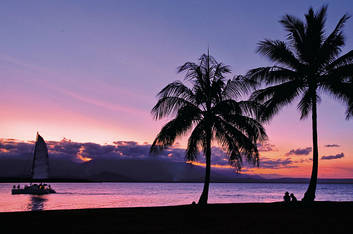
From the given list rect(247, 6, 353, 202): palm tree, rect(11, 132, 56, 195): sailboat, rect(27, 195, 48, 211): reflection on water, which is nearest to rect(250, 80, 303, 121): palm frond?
rect(247, 6, 353, 202): palm tree

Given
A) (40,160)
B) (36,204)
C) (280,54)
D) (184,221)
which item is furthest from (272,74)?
(40,160)

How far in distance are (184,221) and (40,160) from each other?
72108 millimetres

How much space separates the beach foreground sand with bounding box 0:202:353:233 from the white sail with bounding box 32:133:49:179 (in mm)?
65888

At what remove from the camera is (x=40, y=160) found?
255ft

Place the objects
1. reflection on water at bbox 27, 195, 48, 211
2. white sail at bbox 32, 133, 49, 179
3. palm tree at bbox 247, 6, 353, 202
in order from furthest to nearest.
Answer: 1. white sail at bbox 32, 133, 49, 179
2. reflection on water at bbox 27, 195, 48, 211
3. palm tree at bbox 247, 6, 353, 202

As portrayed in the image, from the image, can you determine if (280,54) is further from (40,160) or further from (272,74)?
(40,160)

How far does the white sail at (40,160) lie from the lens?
249 feet

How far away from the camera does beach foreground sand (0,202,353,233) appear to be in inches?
428

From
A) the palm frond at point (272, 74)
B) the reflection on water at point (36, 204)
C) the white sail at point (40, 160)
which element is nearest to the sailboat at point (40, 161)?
the white sail at point (40, 160)

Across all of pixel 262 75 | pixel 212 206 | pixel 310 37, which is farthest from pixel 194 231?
pixel 310 37

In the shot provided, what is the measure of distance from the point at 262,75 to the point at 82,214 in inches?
515

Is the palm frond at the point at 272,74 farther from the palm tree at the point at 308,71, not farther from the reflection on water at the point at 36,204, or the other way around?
the reflection on water at the point at 36,204

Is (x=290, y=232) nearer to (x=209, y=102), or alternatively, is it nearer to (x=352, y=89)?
(x=209, y=102)

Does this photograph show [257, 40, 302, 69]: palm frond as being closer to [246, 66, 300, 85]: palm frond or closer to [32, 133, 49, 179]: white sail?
[246, 66, 300, 85]: palm frond
